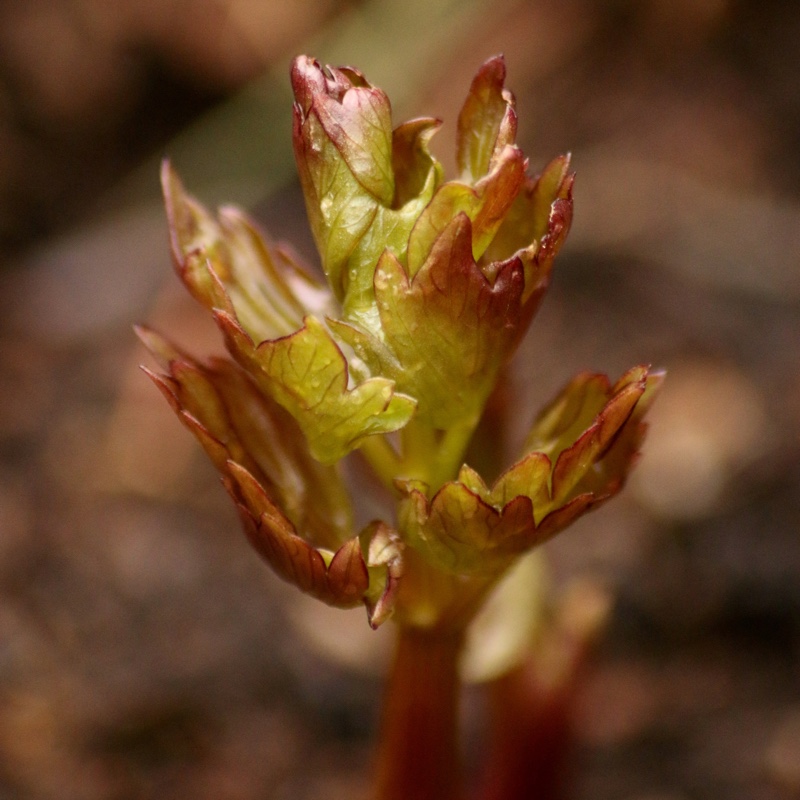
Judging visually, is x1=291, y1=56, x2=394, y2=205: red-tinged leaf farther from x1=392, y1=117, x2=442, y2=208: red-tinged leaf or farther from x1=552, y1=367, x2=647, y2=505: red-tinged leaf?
x1=552, y1=367, x2=647, y2=505: red-tinged leaf

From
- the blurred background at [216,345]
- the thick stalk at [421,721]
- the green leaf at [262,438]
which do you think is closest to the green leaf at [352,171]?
the green leaf at [262,438]

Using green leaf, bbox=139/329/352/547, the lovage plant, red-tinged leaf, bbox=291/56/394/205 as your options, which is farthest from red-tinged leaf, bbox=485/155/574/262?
green leaf, bbox=139/329/352/547

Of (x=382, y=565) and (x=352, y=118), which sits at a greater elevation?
(x=352, y=118)

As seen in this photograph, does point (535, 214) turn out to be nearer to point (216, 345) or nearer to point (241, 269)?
point (241, 269)

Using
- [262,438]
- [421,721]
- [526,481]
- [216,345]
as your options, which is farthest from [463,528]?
[216,345]

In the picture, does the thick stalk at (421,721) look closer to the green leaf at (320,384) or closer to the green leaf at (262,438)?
the green leaf at (262,438)
